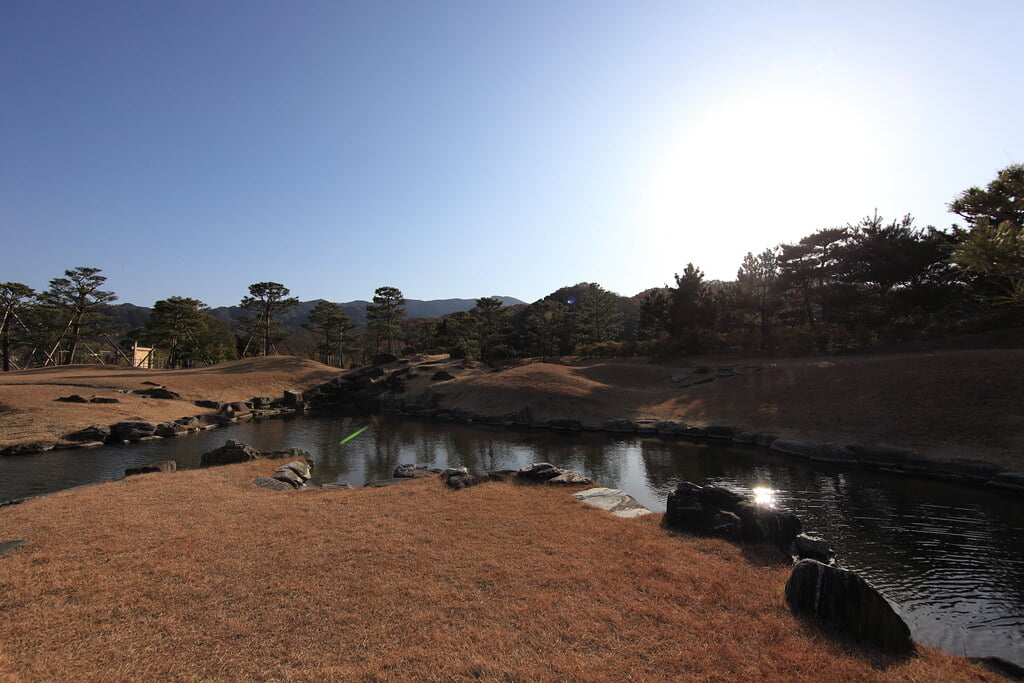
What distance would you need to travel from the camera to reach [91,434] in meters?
17.9

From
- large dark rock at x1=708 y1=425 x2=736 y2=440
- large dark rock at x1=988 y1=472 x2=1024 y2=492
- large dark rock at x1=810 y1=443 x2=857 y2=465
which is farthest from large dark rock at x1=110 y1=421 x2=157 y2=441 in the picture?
large dark rock at x1=988 y1=472 x2=1024 y2=492

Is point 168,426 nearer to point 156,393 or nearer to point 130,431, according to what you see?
point 130,431

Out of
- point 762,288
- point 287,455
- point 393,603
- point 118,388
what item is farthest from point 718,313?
point 118,388

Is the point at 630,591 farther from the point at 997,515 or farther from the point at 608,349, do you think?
the point at 608,349

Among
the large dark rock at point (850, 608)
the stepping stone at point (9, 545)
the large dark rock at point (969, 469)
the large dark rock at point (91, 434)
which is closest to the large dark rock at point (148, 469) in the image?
the stepping stone at point (9, 545)

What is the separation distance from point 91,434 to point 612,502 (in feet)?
68.3

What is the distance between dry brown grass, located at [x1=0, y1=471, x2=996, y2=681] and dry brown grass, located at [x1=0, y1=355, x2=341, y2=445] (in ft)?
47.0

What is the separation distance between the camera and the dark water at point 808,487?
6.45 metres

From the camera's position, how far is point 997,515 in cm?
970

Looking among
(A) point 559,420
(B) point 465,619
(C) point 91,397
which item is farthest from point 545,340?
(B) point 465,619

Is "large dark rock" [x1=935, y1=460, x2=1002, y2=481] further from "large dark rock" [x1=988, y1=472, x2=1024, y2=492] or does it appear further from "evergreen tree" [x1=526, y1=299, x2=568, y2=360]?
"evergreen tree" [x1=526, y1=299, x2=568, y2=360]

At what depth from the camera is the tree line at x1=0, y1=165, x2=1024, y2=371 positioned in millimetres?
24859

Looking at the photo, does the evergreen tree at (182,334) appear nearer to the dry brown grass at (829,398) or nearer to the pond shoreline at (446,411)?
the pond shoreline at (446,411)

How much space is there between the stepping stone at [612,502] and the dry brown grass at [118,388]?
68.2 ft
